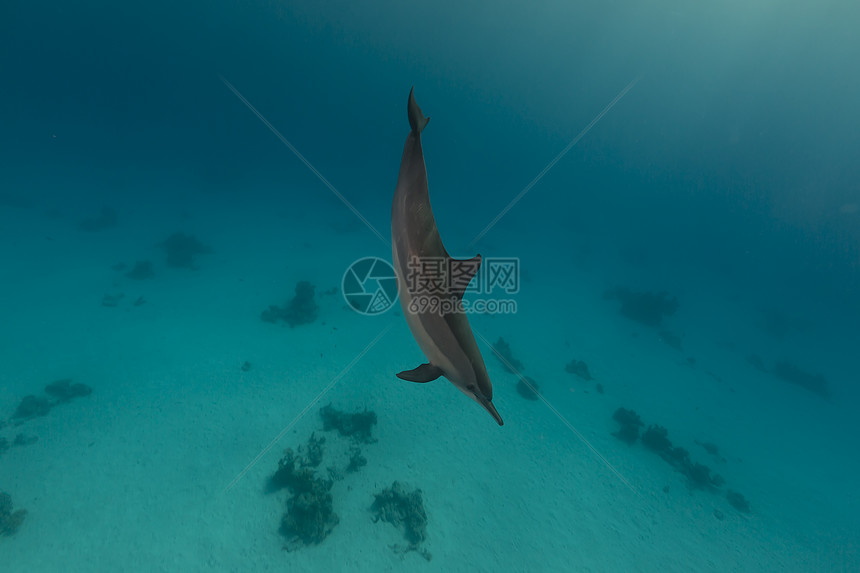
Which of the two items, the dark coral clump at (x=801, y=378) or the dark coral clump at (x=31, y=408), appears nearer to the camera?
the dark coral clump at (x=31, y=408)

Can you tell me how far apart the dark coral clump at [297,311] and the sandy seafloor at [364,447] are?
603mm

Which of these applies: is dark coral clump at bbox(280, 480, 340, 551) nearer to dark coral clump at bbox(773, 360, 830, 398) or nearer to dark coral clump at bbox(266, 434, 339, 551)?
dark coral clump at bbox(266, 434, 339, 551)

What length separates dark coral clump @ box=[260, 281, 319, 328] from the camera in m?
14.0

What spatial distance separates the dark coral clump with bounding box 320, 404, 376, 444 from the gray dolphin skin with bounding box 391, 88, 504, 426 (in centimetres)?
804

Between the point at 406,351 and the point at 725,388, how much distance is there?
1911 centimetres

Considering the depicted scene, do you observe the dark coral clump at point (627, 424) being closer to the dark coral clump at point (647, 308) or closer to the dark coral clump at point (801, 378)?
the dark coral clump at point (647, 308)

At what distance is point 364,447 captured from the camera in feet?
28.4

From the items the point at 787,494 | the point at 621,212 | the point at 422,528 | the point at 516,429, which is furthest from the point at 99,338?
the point at 621,212

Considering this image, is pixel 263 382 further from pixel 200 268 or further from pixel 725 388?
pixel 725 388


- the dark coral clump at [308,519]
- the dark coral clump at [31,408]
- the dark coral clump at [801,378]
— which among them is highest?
the dark coral clump at [801,378]

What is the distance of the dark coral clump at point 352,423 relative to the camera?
8.88 m

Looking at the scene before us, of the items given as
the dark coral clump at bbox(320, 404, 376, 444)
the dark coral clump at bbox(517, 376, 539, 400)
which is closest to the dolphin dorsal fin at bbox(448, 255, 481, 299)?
the dark coral clump at bbox(320, 404, 376, 444)

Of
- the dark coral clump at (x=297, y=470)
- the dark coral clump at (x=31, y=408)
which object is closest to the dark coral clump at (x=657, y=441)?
the dark coral clump at (x=297, y=470)

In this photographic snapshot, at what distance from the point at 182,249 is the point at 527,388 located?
2273cm
